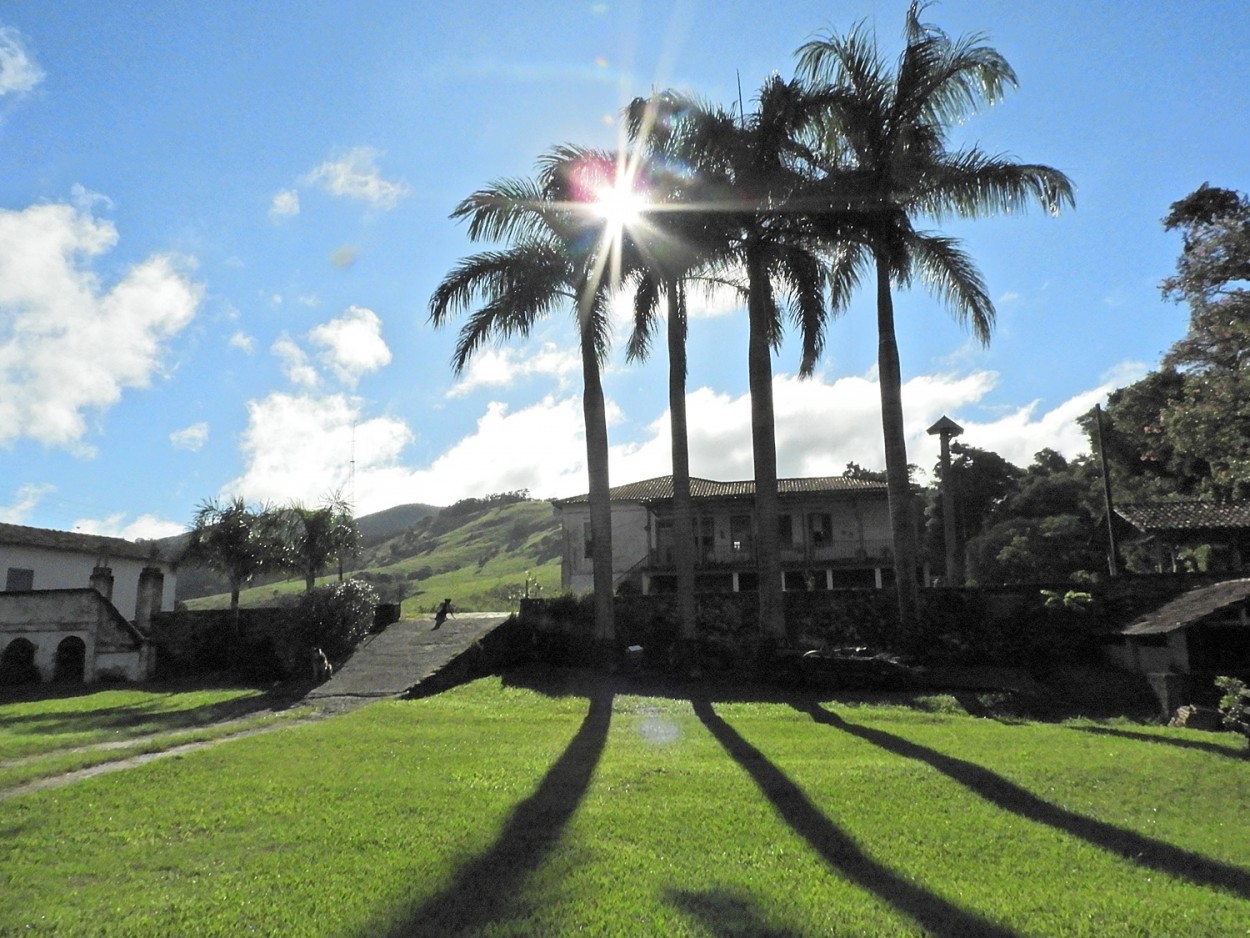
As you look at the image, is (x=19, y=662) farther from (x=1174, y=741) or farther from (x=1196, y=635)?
(x=1196, y=635)

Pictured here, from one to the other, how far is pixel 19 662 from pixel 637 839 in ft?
68.7

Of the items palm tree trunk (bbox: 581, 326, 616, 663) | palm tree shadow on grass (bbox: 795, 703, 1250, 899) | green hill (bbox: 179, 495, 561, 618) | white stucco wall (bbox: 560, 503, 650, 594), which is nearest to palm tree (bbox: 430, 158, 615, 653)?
palm tree trunk (bbox: 581, 326, 616, 663)

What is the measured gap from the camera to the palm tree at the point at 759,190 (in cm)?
1759

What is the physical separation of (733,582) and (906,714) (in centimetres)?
1975

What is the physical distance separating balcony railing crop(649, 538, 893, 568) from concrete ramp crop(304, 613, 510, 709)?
12980mm

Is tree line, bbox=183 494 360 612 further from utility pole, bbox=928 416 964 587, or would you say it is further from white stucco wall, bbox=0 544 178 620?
utility pole, bbox=928 416 964 587

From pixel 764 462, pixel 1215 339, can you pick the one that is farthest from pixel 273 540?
pixel 1215 339

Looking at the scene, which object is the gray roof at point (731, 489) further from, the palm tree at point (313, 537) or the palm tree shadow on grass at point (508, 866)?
the palm tree shadow on grass at point (508, 866)

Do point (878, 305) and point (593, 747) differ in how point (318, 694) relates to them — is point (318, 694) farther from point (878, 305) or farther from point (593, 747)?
point (878, 305)

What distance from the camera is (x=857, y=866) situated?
640 cm

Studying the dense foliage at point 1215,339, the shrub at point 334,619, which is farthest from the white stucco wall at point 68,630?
the dense foliage at point 1215,339

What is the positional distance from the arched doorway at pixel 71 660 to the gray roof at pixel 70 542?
50.6 feet

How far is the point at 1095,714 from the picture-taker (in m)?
16.2

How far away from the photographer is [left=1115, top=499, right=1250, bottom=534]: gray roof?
1120 inches
